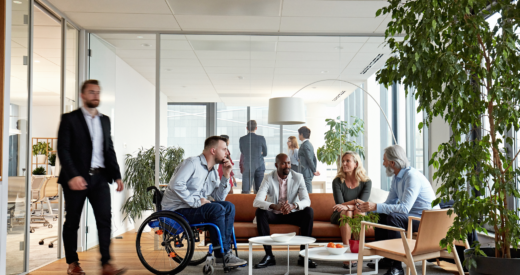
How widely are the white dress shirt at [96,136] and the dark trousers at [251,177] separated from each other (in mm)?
2447

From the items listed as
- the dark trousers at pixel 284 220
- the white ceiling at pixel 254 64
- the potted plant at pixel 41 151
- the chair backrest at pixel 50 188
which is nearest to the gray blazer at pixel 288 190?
the dark trousers at pixel 284 220

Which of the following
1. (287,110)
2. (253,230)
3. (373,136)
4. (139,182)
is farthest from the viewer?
(139,182)

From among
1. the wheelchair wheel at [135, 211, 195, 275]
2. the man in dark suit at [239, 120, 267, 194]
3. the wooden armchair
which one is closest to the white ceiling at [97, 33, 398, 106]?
the man in dark suit at [239, 120, 267, 194]

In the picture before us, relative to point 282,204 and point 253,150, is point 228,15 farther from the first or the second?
point 282,204

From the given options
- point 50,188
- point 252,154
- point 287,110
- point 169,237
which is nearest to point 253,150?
point 252,154

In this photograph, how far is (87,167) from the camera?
313 centimetres

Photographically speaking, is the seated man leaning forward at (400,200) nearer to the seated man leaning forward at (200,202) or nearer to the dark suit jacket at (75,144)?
the seated man leaning forward at (200,202)

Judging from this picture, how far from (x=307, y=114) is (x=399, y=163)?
1.58 meters

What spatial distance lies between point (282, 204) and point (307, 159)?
1096 mm

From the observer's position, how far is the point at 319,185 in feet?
18.0

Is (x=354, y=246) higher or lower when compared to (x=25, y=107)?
lower

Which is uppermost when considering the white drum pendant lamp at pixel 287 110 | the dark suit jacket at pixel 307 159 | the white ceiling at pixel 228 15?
the white ceiling at pixel 228 15

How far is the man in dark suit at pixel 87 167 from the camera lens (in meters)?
3.05

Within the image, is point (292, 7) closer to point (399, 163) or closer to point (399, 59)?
point (399, 163)
